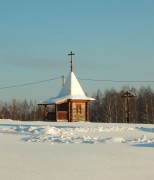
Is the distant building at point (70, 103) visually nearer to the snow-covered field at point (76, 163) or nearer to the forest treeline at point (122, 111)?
the snow-covered field at point (76, 163)

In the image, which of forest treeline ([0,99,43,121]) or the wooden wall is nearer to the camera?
the wooden wall

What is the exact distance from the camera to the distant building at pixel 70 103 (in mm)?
31250

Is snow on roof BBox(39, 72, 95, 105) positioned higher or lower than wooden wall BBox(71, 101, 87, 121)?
higher

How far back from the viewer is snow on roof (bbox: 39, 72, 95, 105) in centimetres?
3116

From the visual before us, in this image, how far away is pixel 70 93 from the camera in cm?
3189

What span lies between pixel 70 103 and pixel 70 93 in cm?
86

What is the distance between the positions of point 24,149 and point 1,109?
74.3 meters

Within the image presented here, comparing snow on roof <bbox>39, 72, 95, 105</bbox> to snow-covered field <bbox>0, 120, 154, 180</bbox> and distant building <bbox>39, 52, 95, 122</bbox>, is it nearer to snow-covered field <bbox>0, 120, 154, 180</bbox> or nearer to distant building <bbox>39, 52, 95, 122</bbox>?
distant building <bbox>39, 52, 95, 122</bbox>

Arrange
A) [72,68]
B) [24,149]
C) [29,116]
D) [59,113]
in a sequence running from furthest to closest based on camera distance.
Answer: [29,116]
[72,68]
[59,113]
[24,149]

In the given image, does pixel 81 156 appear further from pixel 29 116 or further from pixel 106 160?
pixel 29 116

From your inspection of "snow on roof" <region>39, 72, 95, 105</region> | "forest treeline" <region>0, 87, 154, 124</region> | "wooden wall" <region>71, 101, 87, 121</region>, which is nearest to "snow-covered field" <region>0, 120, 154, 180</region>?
"snow on roof" <region>39, 72, 95, 105</region>

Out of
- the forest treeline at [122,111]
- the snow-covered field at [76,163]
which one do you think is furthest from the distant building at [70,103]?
the forest treeline at [122,111]

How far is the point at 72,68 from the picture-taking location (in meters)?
34.2

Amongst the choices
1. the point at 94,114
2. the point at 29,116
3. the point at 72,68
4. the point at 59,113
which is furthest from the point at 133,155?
the point at 29,116
